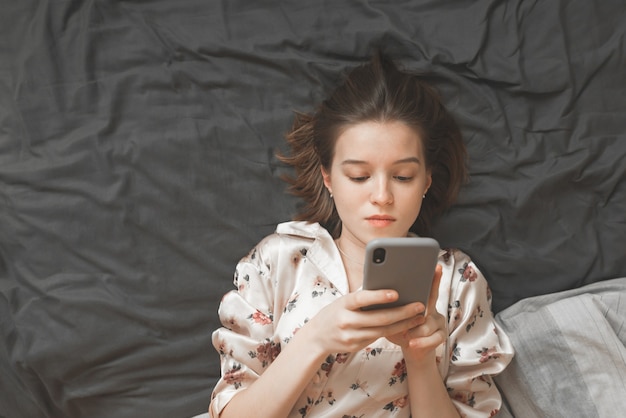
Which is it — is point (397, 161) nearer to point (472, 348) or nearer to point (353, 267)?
point (353, 267)

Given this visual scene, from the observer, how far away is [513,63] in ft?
5.36

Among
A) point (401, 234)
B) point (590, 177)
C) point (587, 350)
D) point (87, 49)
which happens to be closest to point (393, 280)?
point (401, 234)

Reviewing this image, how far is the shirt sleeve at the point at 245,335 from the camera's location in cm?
145

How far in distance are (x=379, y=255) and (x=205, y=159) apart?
62cm

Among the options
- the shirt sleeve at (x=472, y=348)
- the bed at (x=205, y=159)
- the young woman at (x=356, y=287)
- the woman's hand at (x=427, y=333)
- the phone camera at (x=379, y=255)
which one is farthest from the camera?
the bed at (x=205, y=159)

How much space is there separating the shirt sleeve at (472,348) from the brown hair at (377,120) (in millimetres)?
164

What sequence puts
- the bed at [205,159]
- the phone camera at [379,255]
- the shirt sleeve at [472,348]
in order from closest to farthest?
the phone camera at [379,255] → the shirt sleeve at [472,348] → the bed at [205,159]

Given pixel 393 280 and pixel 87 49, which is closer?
pixel 393 280

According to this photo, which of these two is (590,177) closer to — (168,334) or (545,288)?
(545,288)

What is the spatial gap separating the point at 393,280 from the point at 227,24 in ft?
2.54

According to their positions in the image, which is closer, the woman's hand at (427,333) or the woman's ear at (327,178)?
the woman's hand at (427,333)

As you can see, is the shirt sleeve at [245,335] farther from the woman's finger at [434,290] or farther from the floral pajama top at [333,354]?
the woman's finger at [434,290]

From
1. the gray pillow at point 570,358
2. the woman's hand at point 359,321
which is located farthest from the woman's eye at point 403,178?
the gray pillow at point 570,358

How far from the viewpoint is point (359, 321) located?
1.20 m
